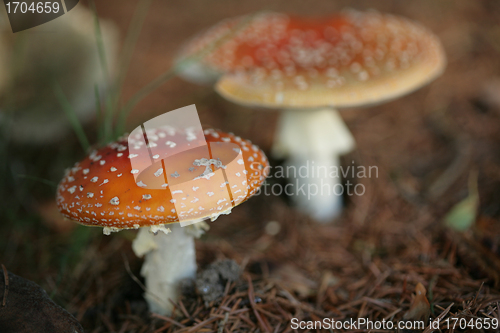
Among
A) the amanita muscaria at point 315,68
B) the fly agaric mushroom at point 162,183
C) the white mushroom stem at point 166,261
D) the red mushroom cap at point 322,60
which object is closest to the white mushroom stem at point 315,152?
the amanita muscaria at point 315,68

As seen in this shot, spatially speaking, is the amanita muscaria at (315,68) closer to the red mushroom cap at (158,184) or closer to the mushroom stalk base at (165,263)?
the red mushroom cap at (158,184)

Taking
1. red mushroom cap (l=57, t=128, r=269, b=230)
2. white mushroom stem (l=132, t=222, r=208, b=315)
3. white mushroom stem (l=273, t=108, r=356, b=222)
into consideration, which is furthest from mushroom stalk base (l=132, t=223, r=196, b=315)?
white mushroom stem (l=273, t=108, r=356, b=222)

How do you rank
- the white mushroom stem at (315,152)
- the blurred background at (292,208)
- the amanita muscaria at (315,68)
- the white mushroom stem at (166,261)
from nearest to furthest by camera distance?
the white mushroom stem at (166,261) → the blurred background at (292,208) → the amanita muscaria at (315,68) → the white mushroom stem at (315,152)

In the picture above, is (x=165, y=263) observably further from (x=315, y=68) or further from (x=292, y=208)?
(x=315, y=68)

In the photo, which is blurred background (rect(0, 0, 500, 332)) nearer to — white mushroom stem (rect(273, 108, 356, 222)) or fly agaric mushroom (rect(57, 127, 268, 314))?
white mushroom stem (rect(273, 108, 356, 222))

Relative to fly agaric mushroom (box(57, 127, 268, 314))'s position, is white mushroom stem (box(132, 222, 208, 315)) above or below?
below

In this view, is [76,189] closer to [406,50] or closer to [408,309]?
[408,309]
